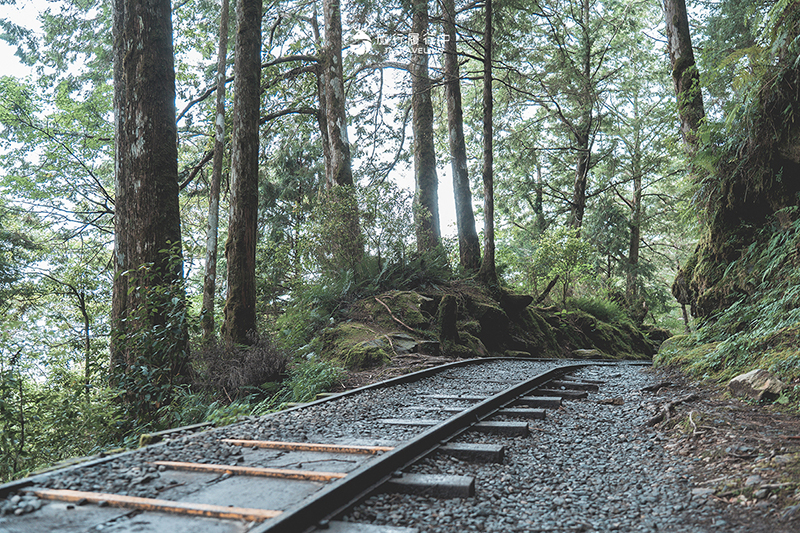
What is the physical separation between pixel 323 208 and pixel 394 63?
302 inches

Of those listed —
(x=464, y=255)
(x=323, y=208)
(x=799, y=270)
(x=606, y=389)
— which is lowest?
(x=606, y=389)

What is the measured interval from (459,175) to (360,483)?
12.8 meters

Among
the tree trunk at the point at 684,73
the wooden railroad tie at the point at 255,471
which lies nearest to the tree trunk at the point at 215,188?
the wooden railroad tie at the point at 255,471

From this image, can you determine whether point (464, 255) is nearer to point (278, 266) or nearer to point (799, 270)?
point (278, 266)

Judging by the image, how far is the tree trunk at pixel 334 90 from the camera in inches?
527

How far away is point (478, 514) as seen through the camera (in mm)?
2254

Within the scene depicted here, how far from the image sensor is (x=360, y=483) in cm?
241

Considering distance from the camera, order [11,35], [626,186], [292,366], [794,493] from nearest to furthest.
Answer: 1. [794,493]
2. [292,366]
3. [11,35]
4. [626,186]

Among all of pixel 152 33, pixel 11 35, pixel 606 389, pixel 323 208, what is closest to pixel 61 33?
pixel 11 35

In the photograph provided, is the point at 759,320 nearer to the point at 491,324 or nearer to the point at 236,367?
the point at 491,324

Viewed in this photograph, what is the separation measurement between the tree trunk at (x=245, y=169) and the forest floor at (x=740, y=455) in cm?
611

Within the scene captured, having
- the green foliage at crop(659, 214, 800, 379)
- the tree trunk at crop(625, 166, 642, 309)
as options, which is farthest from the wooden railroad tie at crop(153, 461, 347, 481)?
the tree trunk at crop(625, 166, 642, 309)

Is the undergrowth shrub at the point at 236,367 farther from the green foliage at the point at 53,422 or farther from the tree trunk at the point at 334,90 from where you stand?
the tree trunk at the point at 334,90

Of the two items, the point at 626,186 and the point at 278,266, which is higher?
the point at 626,186
